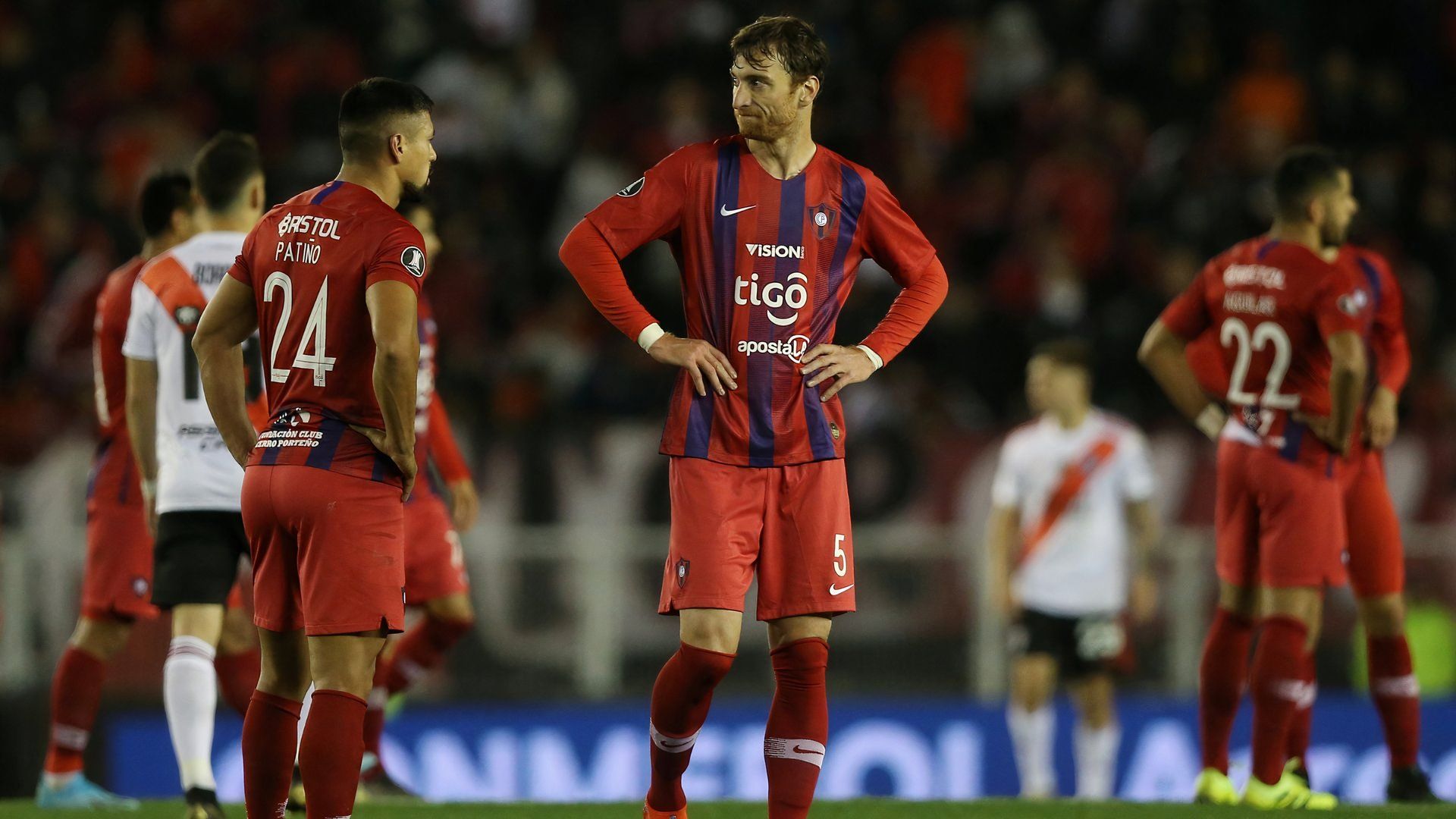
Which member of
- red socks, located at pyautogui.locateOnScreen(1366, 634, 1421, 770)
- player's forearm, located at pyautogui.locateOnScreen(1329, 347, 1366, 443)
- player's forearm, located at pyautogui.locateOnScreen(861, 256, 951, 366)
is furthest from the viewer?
red socks, located at pyautogui.locateOnScreen(1366, 634, 1421, 770)

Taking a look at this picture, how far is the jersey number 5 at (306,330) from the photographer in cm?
522

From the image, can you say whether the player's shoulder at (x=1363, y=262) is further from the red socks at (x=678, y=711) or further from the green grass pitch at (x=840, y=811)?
the red socks at (x=678, y=711)

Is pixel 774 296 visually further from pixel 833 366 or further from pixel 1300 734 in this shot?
pixel 1300 734

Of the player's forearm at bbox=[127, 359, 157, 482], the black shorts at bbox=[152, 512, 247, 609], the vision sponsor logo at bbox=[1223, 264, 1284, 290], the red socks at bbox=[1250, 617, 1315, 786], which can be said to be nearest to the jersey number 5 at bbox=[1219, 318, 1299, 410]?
the vision sponsor logo at bbox=[1223, 264, 1284, 290]

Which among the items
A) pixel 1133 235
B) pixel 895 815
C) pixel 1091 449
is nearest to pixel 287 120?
pixel 1133 235

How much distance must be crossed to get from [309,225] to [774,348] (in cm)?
147

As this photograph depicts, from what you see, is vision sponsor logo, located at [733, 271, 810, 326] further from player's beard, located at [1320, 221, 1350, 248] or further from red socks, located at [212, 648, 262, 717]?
red socks, located at [212, 648, 262, 717]

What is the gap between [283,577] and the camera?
5.36m

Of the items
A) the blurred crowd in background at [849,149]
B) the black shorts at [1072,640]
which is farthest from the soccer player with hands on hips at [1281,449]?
the blurred crowd in background at [849,149]

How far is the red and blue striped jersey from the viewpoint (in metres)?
5.75

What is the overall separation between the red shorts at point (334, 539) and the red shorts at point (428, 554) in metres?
2.61

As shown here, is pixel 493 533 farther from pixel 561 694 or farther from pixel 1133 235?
pixel 1133 235

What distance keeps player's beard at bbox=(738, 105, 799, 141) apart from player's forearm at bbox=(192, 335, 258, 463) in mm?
1710

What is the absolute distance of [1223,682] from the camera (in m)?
7.67
